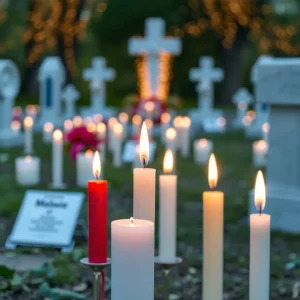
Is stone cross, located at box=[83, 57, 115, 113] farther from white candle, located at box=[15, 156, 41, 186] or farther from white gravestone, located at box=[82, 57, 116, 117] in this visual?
white candle, located at box=[15, 156, 41, 186]

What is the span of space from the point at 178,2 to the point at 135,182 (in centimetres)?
2536

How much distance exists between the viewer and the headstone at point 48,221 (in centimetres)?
495

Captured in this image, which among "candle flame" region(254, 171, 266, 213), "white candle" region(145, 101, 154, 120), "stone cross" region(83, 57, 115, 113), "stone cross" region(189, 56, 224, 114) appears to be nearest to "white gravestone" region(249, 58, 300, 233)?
"candle flame" region(254, 171, 266, 213)

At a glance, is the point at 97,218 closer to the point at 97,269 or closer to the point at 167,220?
the point at 97,269

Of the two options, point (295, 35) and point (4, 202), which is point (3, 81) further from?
point (295, 35)

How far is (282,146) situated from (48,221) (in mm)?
2123

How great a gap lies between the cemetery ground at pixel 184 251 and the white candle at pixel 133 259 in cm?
203

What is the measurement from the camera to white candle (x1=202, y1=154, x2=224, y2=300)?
2.24 metres

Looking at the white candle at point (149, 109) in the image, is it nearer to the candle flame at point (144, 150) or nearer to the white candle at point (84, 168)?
the white candle at point (84, 168)

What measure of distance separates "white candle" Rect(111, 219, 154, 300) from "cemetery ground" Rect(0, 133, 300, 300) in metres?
2.03

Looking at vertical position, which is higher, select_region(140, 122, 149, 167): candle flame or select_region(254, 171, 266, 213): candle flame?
select_region(140, 122, 149, 167): candle flame

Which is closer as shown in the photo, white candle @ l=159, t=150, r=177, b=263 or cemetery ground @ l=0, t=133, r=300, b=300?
white candle @ l=159, t=150, r=177, b=263

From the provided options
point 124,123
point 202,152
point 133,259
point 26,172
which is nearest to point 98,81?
point 124,123

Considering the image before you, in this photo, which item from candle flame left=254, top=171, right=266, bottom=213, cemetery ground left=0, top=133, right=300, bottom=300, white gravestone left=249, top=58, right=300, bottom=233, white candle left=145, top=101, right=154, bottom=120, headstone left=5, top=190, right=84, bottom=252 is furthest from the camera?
white candle left=145, top=101, right=154, bottom=120
